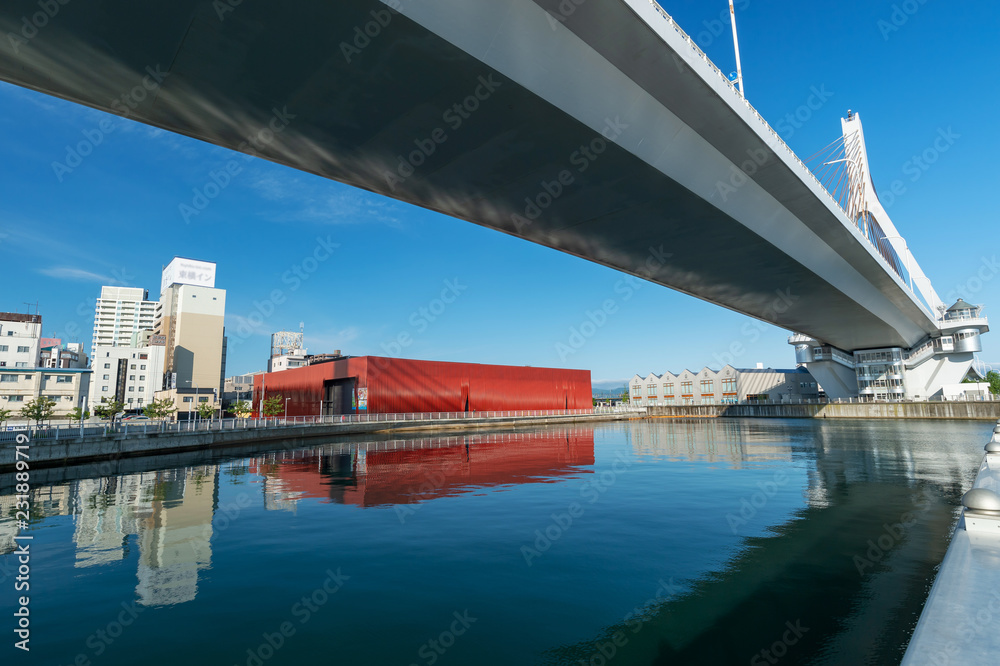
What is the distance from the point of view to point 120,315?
169 metres

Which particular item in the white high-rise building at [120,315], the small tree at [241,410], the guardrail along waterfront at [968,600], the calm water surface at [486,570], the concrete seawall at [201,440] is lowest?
the calm water surface at [486,570]

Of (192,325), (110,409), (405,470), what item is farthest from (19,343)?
(405,470)

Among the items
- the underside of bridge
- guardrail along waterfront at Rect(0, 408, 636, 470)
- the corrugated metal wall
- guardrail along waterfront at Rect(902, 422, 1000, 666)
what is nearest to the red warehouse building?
→ the corrugated metal wall

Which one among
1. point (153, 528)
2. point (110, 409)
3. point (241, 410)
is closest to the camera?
point (153, 528)

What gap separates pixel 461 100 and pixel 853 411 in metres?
81.3

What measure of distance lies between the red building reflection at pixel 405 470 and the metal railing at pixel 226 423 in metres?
8.44

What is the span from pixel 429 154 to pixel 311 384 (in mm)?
58608

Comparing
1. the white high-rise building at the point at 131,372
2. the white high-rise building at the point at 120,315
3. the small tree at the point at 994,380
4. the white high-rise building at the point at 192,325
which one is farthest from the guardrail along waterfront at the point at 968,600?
the white high-rise building at the point at 120,315

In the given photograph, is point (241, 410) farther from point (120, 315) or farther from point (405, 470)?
point (120, 315)

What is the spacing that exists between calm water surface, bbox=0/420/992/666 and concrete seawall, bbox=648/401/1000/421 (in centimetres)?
6080

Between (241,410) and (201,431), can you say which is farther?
(241,410)

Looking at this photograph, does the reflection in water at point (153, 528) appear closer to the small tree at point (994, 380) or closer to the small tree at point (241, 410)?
the small tree at point (241, 410)

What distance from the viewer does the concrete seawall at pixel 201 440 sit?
84.7ft

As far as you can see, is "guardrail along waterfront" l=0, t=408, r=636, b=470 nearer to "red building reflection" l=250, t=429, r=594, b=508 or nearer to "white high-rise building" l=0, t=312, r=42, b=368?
"red building reflection" l=250, t=429, r=594, b=508
